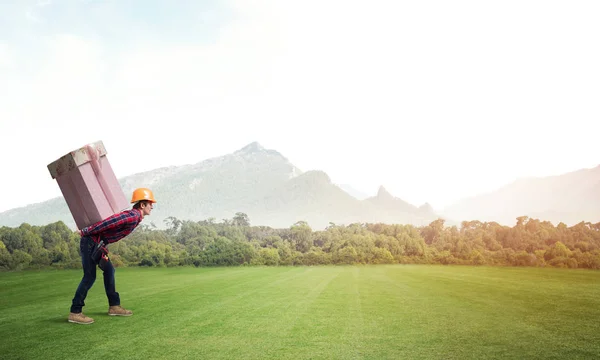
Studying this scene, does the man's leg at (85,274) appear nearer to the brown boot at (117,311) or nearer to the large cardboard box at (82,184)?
the large cardboard box at (82,184)

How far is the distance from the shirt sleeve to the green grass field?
5.59 feet

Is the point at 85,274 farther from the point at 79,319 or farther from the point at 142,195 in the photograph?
the point at 142,195

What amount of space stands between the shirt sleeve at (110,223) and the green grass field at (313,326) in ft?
5.59

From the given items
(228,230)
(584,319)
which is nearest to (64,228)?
(228,230)

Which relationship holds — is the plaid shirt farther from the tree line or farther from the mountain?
the mountain

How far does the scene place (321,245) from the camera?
3094 centimetres

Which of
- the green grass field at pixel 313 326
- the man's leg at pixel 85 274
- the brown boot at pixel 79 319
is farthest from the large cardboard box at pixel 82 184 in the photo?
the green grass field at pixel 313 326

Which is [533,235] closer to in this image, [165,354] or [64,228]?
[165,354]

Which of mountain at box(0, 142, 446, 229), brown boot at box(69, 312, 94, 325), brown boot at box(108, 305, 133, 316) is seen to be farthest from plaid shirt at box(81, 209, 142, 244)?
mountain at box(0, 142, 446, 229)

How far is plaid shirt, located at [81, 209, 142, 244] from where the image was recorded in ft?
24.3

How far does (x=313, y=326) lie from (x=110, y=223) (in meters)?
4.19

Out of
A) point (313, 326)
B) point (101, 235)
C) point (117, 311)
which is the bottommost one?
point (313, 326)

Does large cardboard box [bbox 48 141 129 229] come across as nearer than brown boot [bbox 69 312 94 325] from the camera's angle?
No

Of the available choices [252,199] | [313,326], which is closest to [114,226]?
[313,326]
